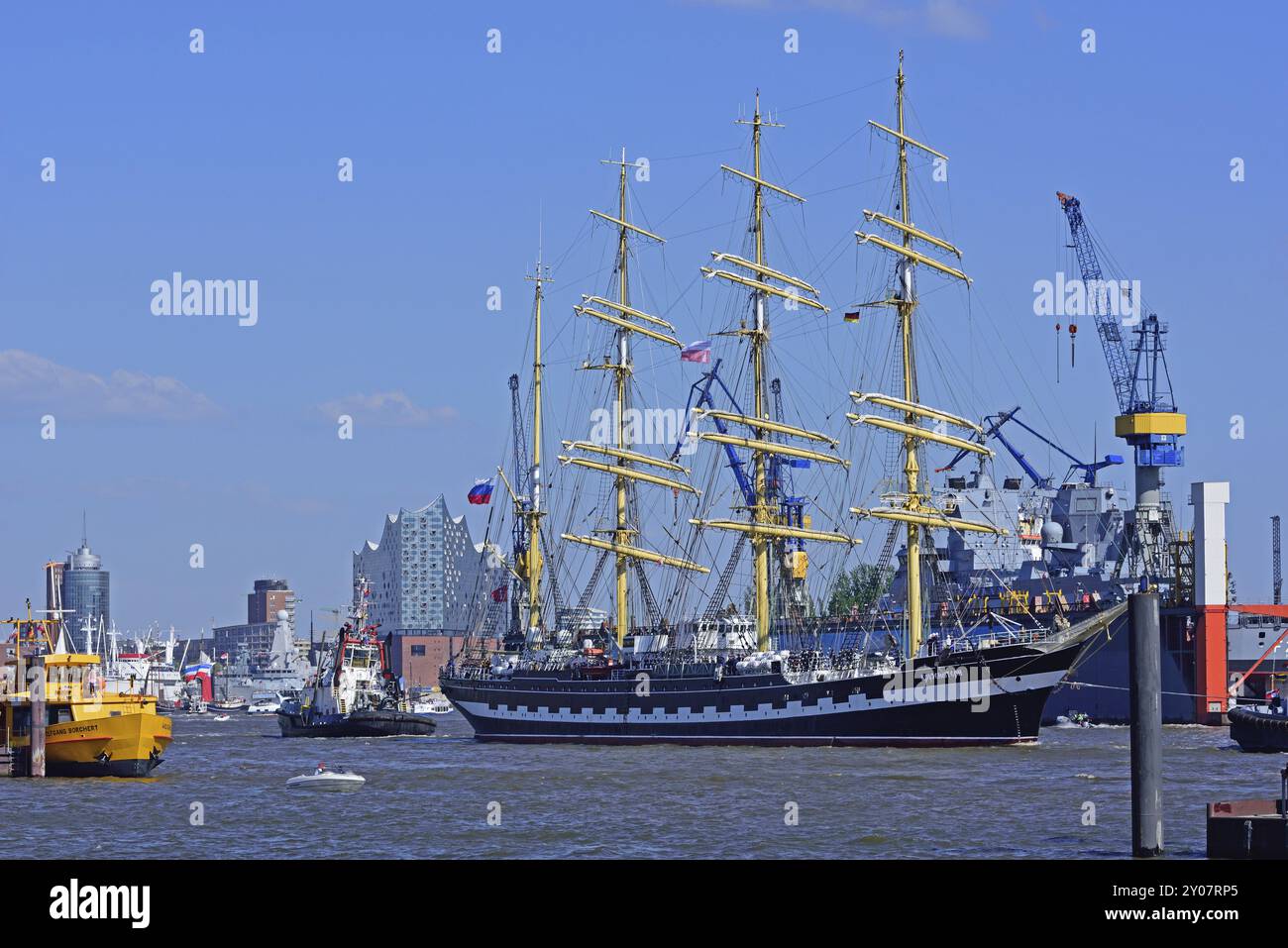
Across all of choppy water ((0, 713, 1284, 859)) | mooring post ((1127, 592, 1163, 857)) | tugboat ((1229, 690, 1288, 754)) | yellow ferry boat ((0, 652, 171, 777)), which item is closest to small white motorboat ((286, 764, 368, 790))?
choppy water ((0, 713, 1284, 859))

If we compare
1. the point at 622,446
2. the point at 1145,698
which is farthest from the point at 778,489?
the point at 1145,698

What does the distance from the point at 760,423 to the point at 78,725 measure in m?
52.5

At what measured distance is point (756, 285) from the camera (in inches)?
4665

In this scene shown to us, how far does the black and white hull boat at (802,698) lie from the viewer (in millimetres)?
99312

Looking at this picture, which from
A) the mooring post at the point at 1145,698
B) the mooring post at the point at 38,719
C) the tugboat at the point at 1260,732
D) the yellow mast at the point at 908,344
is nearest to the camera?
the mooring post at the point at 1145,698

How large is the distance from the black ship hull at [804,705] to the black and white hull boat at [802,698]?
0.06 meters

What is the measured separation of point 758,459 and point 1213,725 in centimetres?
3837

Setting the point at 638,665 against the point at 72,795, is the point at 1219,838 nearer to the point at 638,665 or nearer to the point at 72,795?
the point at 72,795

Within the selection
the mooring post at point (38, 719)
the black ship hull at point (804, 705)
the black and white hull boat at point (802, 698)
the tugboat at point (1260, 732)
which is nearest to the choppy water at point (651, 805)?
the mooring post at point (38, 719)

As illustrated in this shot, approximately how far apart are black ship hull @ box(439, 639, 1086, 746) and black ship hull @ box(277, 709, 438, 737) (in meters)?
10.5

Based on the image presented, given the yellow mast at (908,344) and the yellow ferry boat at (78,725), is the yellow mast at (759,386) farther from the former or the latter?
the yellow ferry boat at (78,725)

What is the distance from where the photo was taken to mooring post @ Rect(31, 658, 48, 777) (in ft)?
229

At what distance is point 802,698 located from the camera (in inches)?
4119

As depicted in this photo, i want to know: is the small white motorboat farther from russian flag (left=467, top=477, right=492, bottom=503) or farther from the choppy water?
russian flag (left=467, top=477, right=492, bottom=503)
